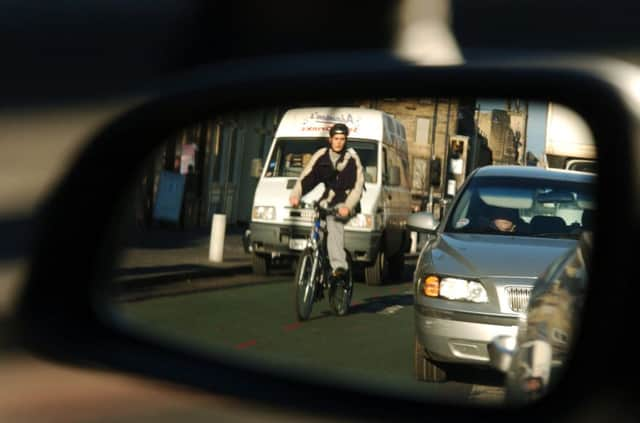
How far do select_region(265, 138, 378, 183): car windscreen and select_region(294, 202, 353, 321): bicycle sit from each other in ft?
0.32

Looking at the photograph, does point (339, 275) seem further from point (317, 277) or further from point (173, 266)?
point (173, 266)

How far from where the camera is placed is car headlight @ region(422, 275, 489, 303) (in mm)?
1781

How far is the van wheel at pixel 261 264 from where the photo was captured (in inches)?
79.7

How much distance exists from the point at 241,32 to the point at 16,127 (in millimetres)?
6614

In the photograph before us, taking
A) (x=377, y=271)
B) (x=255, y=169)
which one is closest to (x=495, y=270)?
(x=377, y=271)

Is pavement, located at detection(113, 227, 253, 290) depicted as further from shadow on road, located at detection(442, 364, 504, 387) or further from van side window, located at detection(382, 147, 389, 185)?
shadow on road, located at detection(442, 364, 504, 387)

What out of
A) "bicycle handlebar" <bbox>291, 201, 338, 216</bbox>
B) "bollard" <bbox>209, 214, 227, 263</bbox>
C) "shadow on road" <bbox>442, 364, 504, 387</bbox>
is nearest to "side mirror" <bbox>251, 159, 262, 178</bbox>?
"bollard" <bbox>209, 214, 227, 263</bbox>

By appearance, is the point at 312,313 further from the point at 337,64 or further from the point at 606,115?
the point at 606,115

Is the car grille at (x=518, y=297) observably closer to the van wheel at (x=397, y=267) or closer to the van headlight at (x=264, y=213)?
the van wheel at (x=397, y=267)

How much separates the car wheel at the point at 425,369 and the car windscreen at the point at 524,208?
0.28m

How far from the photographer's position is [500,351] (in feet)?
5.96

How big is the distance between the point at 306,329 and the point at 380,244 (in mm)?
306

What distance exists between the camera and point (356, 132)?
196 cm

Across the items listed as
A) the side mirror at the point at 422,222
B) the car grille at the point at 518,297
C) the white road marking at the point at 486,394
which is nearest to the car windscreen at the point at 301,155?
the side mirror at the point at 422,222
